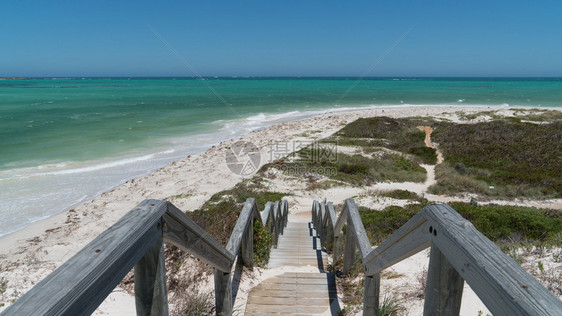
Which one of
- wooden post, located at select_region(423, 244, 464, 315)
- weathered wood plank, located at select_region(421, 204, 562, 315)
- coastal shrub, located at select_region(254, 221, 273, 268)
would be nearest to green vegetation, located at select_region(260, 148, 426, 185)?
coastal shrub, located at select_region(254, 221, 273, 268)

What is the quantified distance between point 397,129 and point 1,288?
28.2 meters

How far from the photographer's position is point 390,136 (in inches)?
1053

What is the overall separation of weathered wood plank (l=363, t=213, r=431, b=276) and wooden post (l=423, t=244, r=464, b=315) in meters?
0.17

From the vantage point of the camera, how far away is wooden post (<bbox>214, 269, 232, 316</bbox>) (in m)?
2.94

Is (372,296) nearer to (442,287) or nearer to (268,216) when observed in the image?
(442,287)

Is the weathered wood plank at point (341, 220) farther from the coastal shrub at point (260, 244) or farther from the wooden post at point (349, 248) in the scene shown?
the coastal shrub at point (260, 244)

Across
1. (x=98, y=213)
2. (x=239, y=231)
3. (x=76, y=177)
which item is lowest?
(x=76, y=177)

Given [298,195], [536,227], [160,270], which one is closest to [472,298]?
[160,270]

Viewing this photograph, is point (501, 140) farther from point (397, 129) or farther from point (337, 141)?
point (337, 141)

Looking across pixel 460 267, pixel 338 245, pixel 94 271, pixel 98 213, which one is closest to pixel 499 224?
pixel 338 245

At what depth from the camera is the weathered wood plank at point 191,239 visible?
1.88 m

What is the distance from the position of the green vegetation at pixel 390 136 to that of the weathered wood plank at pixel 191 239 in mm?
19860

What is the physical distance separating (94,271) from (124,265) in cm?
20

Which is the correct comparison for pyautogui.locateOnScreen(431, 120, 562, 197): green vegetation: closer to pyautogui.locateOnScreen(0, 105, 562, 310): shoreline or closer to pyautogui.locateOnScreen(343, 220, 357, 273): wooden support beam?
pyautogui.locateOnScreen(0, 105, 562, 310): shoreline
